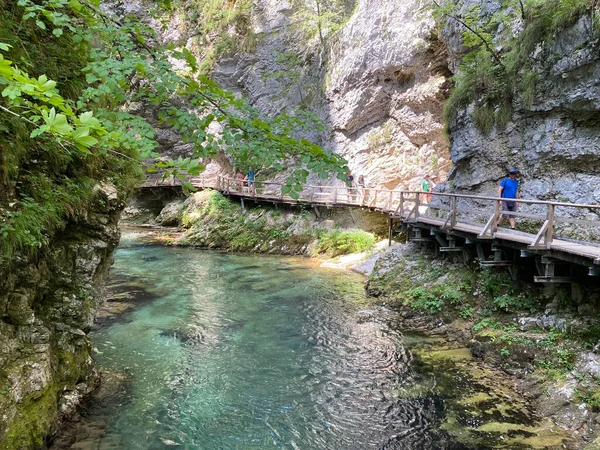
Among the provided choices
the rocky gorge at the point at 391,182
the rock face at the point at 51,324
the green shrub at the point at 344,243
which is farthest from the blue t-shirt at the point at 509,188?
the green shrub at the point at 344,243

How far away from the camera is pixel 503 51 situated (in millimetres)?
12172

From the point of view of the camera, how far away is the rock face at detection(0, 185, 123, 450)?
4094 mm

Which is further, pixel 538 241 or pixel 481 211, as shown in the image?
pixel 481 211

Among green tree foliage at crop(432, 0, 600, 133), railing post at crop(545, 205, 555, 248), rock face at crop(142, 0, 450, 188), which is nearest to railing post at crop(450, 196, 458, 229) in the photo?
railing post at crop(545, 205, 555, 248)

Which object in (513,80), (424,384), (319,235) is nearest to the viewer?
(424,384)

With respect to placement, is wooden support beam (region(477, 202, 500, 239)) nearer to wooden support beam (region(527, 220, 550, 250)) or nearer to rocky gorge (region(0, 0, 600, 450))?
rocky gorge (region(0, 0, 600, 450))

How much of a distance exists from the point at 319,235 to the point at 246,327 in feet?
36.3

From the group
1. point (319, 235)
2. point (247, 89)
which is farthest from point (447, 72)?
point (247, 89)

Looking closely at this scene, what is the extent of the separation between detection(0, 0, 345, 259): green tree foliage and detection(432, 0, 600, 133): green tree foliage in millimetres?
9586

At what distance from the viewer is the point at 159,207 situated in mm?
32625

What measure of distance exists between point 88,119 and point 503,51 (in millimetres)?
13517

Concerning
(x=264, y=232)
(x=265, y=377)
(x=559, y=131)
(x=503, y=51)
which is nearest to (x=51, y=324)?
(x=265, y=377)

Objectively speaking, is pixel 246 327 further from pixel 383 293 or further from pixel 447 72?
pixel 447 72

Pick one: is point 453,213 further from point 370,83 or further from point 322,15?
point 322,15
